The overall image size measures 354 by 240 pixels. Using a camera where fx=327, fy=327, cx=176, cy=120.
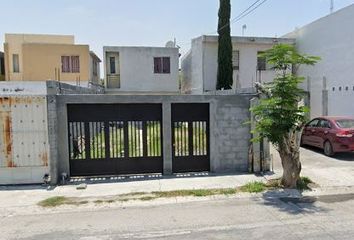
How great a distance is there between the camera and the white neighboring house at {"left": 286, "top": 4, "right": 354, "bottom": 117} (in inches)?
623

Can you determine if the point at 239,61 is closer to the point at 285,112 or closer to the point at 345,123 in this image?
the point at 345,123

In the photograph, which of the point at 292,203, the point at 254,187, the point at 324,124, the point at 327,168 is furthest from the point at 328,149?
the point at 292,203

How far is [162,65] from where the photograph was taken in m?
25.3

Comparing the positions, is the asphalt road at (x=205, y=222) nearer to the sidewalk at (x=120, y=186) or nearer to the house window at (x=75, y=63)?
the sidewalk at (x=120, y=186)

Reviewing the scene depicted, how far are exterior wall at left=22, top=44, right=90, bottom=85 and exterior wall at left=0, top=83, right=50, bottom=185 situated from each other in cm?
1594

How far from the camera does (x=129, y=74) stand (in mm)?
24750


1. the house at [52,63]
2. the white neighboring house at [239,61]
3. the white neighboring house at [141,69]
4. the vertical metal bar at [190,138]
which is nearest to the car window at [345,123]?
the vertical metal bar at [190,138]

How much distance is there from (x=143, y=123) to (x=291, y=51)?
4.64m

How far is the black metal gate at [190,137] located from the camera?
10.1 m

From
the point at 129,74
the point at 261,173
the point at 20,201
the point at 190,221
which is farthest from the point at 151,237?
the point at 129,74

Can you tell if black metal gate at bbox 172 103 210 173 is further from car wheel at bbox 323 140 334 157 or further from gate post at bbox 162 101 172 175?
car wheel at bbox 323 140 334 157

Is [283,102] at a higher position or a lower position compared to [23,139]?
higher

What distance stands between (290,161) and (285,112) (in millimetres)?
1292

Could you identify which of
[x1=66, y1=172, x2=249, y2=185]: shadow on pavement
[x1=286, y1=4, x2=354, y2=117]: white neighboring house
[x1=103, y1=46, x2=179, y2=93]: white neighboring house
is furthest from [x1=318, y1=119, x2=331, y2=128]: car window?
[x1=103, y1=46, x2=179, y2=93]: white neighboring house
